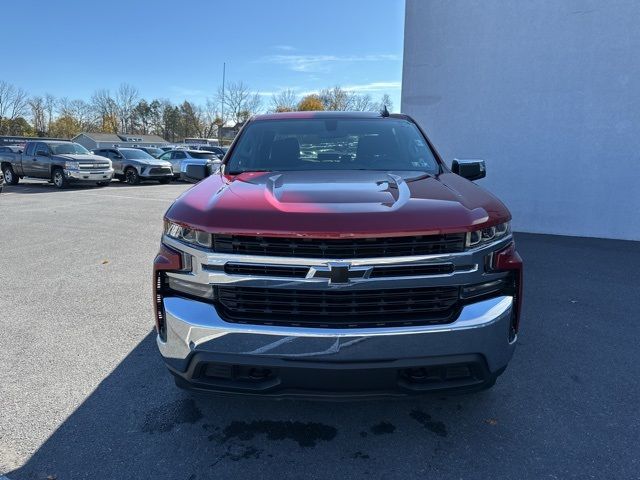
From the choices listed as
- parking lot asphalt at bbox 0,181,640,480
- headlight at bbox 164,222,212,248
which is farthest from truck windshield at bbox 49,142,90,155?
headlight at bbox 164,222,212,248

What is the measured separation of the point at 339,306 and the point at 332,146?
182 centimetres

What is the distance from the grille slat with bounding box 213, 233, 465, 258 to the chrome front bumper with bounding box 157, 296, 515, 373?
1.10ft

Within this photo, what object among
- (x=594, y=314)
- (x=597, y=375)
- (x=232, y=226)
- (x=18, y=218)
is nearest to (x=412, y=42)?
(x=594, y=314)

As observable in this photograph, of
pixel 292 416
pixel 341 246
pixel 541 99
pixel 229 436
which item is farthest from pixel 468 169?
pixel 541 99

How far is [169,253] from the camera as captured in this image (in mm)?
2303

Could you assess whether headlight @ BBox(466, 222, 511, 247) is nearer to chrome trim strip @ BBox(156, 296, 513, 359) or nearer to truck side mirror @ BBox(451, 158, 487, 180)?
chrome trim strip @ BBox(156, 296, 513, 359)

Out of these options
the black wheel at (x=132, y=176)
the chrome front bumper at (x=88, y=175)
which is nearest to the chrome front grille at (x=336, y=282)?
the chrome front bumper at (x=88, y=175)

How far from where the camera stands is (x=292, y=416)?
2680 millimetres

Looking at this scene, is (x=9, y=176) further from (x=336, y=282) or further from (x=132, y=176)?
(x=336, y=282)

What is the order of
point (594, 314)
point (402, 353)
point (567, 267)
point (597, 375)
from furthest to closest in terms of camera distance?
point (567, 267), point (594, 314), point (597, 375), point (402, 353)

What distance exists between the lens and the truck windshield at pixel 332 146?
132 inches

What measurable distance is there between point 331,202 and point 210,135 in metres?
99.5

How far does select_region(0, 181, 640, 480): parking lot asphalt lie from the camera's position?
2.28m

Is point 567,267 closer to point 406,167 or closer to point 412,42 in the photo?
point 406,167
